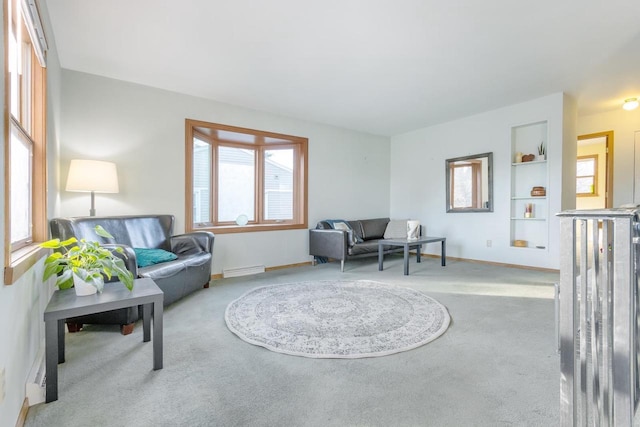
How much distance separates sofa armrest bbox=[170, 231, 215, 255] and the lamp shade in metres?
0.86

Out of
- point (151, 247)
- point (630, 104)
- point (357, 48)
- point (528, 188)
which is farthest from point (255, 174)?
point (630, 104)

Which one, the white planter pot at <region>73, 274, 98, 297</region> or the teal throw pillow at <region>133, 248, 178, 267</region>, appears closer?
the white planter pot at <region>73, 274, 98, 297</region>

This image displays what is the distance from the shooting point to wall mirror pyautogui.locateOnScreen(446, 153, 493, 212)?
516 centimetres

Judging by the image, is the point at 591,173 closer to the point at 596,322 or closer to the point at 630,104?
the point at 630,104

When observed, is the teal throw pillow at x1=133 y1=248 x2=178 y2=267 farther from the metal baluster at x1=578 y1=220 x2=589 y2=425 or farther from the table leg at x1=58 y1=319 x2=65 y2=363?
the metal baluster at x1=578 y1=220 x2=589 y2=425

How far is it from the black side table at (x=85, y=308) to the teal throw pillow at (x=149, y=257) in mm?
822

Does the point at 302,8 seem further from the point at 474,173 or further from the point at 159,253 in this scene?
the point at 474,173

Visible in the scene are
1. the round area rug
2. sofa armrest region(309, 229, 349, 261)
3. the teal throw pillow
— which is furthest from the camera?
sofa armrest region(309, 229, 349, 261)

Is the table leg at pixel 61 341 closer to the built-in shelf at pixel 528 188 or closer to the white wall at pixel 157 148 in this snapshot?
the white wall at pixel 157 148

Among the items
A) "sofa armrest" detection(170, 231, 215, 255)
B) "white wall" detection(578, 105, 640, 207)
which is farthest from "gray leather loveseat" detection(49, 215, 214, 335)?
"white wall" detection(578, 105, 640, 207)

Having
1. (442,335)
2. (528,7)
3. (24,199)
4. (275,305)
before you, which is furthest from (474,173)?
(24,199)

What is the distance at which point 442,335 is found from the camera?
2.31 m

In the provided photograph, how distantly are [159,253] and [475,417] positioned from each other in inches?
115

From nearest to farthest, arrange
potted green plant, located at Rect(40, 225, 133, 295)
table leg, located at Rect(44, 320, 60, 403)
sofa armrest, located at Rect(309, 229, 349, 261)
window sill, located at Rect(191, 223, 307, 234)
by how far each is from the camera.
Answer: table leg, located at Rect(44, 320, 60, 403) → potted green plant, located at Rect(40, 225, 133, 295) → window sill, located at Rect(191, 223, 307, 234) → sofa armrest, located at Rect(309, 229, 349, 261)
